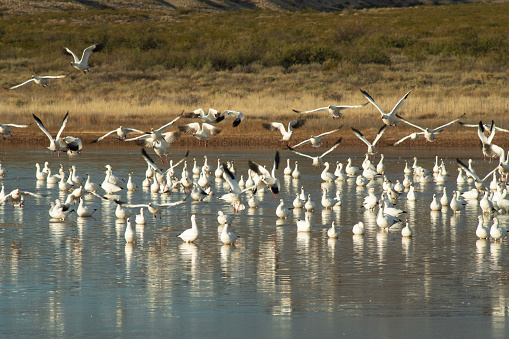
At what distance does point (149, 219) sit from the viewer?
692 inches

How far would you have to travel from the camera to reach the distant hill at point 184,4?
92.7m

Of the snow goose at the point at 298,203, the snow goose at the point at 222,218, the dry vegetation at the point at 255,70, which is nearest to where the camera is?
the snow goose at the point at 222,218

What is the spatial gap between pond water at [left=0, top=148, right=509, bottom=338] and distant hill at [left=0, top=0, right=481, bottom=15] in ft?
258

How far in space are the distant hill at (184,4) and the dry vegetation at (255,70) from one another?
31.1 feet

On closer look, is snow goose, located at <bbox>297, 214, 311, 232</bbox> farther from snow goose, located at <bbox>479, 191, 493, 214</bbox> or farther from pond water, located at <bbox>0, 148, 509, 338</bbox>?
snow goose, located at <bbox>479, 191, 493, 214</bbox>

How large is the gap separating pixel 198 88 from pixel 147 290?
36.3 meters

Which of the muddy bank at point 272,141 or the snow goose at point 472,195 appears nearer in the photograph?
the snow goose at point 472,195

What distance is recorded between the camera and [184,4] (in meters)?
104

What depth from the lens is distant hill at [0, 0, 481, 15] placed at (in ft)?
304

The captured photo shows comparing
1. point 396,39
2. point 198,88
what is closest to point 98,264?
point 198,88

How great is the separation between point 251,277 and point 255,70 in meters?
43.9

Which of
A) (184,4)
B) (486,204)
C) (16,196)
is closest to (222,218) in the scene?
(16,196)

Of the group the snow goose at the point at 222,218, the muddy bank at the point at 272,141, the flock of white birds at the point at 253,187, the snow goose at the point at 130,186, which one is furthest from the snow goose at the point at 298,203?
the muddy bank at the point at 272,141

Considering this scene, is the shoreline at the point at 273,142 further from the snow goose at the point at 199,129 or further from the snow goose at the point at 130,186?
the snow goose at the point at 130,186
